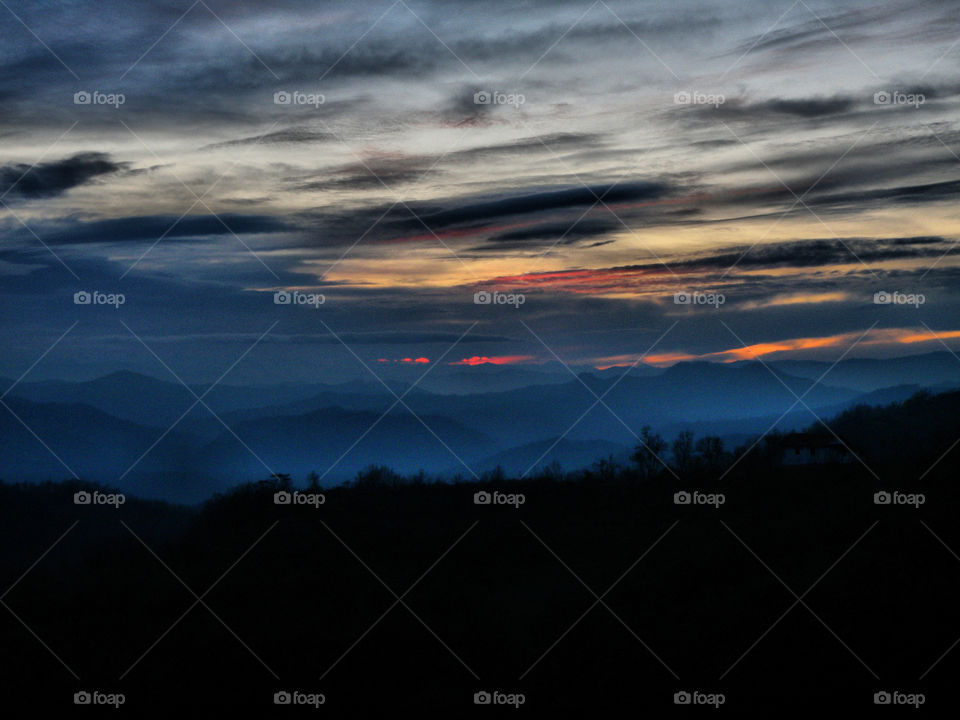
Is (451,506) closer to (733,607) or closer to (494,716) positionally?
(494,716)

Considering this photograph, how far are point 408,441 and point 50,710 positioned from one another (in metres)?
9.20

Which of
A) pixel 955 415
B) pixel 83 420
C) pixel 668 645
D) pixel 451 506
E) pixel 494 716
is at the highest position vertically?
pixel 83 420

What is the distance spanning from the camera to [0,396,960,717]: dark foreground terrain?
12.2 meters

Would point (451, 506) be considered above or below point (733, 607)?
above

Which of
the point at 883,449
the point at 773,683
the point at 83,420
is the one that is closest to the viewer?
the point at 773,683

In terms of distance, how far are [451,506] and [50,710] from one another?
787 cm

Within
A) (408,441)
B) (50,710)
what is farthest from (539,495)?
(50,710)

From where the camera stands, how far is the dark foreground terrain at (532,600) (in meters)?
12.2

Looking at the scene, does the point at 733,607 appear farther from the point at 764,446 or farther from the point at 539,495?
the point at 764,446

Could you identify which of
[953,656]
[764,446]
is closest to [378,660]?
[953,656]

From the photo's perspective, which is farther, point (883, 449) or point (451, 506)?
point (883, 449)

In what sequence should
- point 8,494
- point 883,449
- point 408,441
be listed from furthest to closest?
point 8,494 → point 408,441 → point 883,449

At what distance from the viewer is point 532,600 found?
1393 centimetres

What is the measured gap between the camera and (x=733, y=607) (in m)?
13.0
